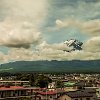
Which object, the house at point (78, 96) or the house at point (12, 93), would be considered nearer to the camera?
the house at point (12, 93)

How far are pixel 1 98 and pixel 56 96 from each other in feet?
62.2

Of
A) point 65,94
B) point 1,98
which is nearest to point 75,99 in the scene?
point 65,94

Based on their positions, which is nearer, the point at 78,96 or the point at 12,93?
the point at 12,93

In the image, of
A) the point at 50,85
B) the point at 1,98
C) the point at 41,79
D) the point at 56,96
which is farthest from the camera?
the point at 50,85

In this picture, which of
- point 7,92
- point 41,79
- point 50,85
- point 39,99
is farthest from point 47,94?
point 50,85

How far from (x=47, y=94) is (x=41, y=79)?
4962cm

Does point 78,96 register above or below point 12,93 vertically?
below

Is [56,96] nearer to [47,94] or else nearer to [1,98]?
[47,94]

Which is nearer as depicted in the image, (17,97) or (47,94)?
(17,97)

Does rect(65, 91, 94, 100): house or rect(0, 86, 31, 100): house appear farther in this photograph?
rect(65, 91, 94, 100): house

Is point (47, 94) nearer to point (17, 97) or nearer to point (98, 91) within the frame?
point (17, 97)

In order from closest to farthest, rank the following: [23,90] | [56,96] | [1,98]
Result: [1,98] < [23,90] < [56,96]

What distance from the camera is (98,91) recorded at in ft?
334

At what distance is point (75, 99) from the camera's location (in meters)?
79.2
